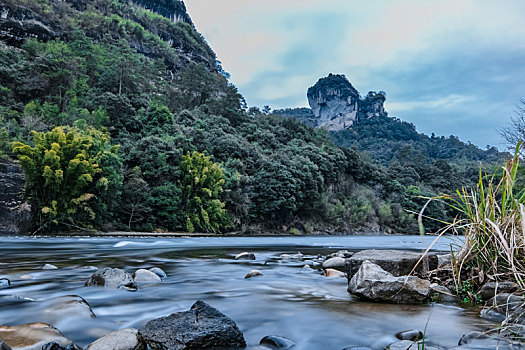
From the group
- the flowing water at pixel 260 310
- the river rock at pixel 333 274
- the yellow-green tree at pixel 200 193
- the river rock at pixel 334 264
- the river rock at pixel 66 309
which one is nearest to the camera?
the flowing water at pixel 260 310

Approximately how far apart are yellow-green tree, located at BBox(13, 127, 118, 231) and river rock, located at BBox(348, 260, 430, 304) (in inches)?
628

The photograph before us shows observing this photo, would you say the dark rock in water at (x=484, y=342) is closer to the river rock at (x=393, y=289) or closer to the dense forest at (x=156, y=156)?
the river rock at (x=393, y=289)

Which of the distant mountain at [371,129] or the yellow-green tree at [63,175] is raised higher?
the distant mountain at [371,129]

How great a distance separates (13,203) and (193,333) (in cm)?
1718

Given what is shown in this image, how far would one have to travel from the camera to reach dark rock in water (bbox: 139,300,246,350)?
1730mm

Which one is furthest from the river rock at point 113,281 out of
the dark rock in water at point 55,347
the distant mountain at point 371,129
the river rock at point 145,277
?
the distant mountain at point 371,129

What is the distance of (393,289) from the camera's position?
9.23 ft

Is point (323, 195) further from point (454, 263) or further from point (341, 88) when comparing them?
point (341, 88)

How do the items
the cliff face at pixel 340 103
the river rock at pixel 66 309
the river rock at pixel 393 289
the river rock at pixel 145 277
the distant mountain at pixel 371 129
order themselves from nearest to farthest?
the river rock at pixel 66 309 → the river rock at pixel 393 289 → the river rock at pixel 145 277 → the distant mountain at pixel 371 129 → the cliff face at pixel 340 103

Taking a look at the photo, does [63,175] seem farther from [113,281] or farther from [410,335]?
[410,335]

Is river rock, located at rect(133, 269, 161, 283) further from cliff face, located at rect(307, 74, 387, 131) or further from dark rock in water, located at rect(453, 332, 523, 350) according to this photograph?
cliff face, located at rect(307, 74, 387, 131)

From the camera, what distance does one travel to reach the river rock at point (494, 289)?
2346 millimetres

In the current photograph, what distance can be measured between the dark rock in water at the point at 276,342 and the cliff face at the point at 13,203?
56.2 feet

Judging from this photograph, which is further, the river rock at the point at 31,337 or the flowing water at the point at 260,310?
the flowing water at the point at 260,310
